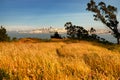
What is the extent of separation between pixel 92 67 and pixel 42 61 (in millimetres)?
1284

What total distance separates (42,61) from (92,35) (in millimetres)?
65319

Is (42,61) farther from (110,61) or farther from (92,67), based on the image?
(110,61)

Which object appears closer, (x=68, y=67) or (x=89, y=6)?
(x=68, y=67)

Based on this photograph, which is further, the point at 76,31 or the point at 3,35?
the point at 76,31

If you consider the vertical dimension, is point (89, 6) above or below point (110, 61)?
above

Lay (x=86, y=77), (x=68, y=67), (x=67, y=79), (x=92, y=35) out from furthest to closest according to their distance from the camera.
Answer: (x=92, y=35)
(x=68, y=67)
(x=86, y=77)
(x=67, y=79)

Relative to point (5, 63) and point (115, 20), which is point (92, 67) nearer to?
point (5, 63)

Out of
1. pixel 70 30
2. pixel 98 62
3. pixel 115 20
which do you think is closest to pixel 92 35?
pixel 70 30

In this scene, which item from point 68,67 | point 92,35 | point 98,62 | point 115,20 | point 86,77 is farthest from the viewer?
point 92,35

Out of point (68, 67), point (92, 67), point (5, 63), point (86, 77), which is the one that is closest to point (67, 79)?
point (86, 77)

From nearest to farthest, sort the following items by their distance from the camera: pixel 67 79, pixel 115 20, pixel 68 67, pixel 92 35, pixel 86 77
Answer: pixel 67 79 → pixel 86 77 → pixel 68 67 → pixel 115 20 → pixel 92 35

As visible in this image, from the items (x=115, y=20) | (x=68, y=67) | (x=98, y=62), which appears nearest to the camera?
(x=68, y=67)

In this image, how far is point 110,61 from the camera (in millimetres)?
6793

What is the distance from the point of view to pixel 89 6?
206 feet
